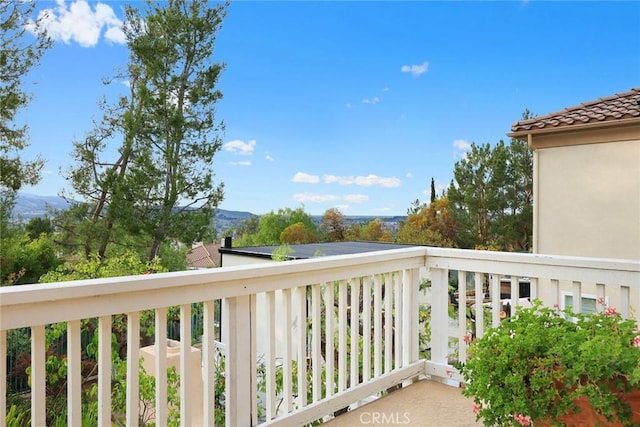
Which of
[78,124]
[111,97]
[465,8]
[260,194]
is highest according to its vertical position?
[465,8]

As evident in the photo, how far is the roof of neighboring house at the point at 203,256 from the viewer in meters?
6.15

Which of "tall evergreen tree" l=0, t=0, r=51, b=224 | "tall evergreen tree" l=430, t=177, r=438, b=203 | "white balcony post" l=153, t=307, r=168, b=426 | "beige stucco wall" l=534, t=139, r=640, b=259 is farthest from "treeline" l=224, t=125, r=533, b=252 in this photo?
"white balcony post" l=153, t=307, r=168, b=426

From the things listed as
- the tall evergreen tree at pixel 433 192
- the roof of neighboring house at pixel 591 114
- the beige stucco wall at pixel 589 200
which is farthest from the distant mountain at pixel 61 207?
the roof of neighboring house at pixel 591 114

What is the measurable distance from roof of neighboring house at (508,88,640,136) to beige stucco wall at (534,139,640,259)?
0.27 meters

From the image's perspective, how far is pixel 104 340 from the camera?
1.24 m

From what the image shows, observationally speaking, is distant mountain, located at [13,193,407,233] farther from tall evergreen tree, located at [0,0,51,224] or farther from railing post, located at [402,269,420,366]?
railing post, located at [402,269,420,366]

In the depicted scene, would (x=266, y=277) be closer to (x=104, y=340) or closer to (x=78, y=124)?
(x=104, y=340)

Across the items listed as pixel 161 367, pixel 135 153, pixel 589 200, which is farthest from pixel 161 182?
pixel 161 367

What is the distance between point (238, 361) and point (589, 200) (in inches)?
160

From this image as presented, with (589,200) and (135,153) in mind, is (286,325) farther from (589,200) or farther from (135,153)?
(135,153)

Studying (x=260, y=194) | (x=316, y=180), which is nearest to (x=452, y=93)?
(x=316, y=180)

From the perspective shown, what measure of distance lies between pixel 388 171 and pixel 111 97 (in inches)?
210

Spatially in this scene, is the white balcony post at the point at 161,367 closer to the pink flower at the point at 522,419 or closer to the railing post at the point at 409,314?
the pink flower at the point at 522,419

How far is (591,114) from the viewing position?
4.15m
